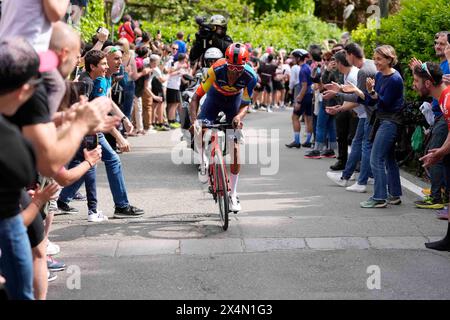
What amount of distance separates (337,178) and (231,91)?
9.17 feet

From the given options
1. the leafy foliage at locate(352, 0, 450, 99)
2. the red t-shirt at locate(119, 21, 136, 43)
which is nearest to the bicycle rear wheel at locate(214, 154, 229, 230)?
the leafy foliage at locate(352, 0, 450, 99)

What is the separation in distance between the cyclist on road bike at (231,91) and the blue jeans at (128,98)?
617cm

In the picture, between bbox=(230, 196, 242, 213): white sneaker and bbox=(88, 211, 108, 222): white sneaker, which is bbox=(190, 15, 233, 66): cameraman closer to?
bbox=(230, 196, 242, 213): white sneaker

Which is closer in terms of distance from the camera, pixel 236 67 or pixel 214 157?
pixel 214 157

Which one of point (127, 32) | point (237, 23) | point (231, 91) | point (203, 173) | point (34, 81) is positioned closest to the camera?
point (34, 81)

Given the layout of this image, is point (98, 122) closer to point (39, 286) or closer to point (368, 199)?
point (39, 286)

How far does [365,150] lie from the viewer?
34.0ft

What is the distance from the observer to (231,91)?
30.6ft

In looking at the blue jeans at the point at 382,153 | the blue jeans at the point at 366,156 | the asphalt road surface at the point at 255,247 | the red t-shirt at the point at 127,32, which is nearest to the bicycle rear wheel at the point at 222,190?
the asphalt road surface at the point at 255,247

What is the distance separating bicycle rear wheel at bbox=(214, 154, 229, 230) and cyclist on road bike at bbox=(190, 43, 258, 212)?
1.75ft

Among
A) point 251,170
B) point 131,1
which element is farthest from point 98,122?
point 131,1

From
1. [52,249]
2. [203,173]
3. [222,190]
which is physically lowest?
[203,173]

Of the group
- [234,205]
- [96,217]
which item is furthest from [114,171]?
[234,205]

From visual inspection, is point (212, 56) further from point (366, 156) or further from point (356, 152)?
point (366, 156)
